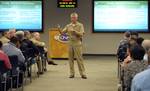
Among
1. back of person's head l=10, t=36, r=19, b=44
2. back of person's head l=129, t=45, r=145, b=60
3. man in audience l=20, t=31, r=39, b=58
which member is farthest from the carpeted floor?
back of person's head l=129, t=45, r=145, b=60

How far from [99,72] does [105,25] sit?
17.8 ft

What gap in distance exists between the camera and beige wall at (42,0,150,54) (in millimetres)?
18219

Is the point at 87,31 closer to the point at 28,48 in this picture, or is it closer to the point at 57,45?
the point at 57,45

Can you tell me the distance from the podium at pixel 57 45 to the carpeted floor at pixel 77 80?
3.40ft

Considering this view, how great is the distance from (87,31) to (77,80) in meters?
6.84

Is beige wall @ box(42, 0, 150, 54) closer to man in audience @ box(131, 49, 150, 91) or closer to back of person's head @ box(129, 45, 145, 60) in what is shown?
back of person's head @ box(129, 45, 145, 60)

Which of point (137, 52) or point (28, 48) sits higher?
point (137, 52)

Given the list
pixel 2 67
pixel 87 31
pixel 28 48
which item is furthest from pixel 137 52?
pixel 87 31

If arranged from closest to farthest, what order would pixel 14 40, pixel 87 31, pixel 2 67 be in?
pixel 2 67
pixel 14 40
pixel 87 31

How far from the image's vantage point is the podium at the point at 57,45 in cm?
1634

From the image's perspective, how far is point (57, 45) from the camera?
16375 millimetres

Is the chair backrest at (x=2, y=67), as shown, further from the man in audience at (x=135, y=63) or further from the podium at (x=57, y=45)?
the podium at (x=57, y=45)

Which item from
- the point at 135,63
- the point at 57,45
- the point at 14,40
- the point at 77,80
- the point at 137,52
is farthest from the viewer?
the point at 57,45

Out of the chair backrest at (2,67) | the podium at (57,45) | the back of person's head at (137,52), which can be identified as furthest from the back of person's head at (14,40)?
the podium at (57,45)
